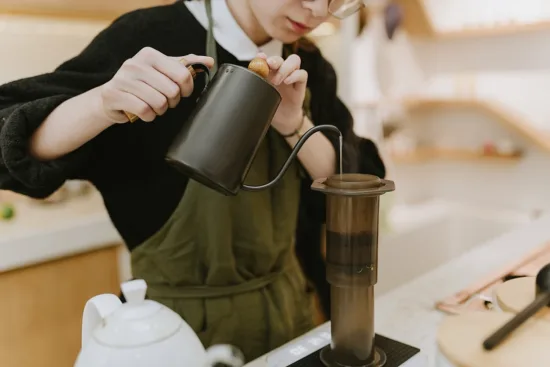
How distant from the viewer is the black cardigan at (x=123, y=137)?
2.50 feet

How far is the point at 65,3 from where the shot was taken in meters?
1.25

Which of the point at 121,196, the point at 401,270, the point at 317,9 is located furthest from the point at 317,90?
the point at 401,270

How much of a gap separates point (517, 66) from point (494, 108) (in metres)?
0.25

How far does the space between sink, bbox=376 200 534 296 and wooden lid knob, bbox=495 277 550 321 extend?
158cm

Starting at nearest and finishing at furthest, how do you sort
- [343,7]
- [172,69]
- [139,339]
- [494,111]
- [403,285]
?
1. [139,339]
2. [172,69]
3. [343,7]
4. [403,285]
5. [494,111]

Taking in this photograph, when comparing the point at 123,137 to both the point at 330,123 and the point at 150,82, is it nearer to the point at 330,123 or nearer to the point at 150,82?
the point at 150,82

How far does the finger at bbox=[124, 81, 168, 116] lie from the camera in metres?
0.65

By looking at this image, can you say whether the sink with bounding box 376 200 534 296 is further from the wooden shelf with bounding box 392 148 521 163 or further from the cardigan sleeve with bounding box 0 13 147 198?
the cardigan sleeve with bounding box 0 13 147 198

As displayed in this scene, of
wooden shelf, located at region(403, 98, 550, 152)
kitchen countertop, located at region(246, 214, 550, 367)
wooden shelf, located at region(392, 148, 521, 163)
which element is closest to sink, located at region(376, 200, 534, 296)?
wooden shelf, located at region(392, 148, 521, 163)

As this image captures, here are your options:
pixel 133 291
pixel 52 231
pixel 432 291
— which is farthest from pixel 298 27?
pixel 52 231

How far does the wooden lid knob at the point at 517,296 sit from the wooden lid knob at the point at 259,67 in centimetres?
41

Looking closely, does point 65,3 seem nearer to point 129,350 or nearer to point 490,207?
point 129,350

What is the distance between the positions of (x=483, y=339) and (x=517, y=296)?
0.15 m

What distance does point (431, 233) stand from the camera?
103 inches
